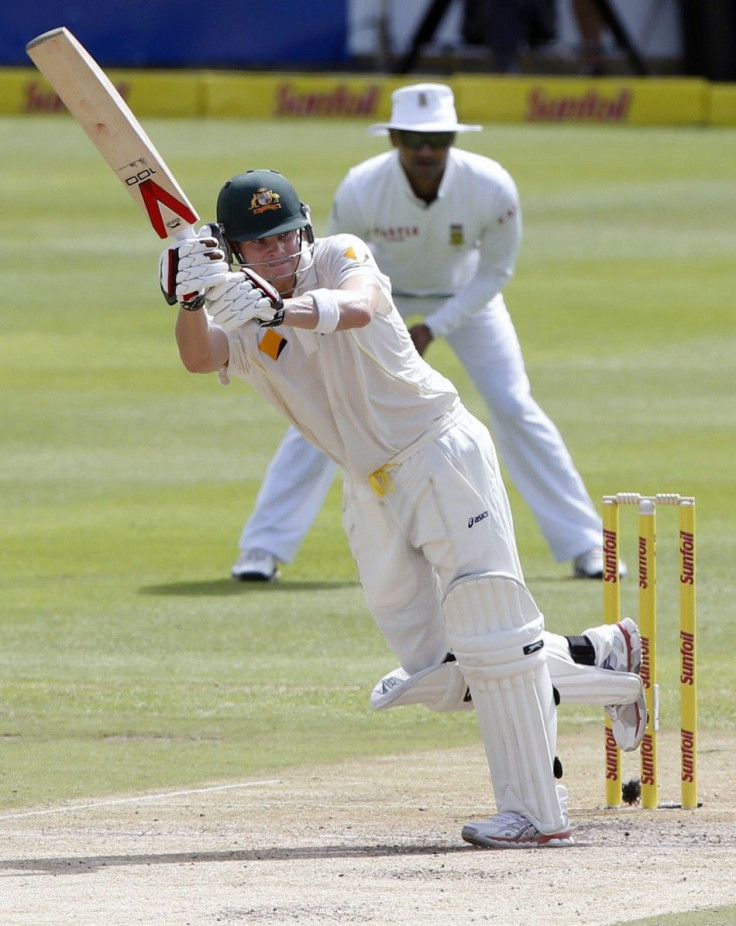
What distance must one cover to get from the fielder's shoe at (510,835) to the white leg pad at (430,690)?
404mm

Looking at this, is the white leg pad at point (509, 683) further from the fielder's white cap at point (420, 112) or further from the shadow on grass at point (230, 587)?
the fielder's white cap at point (420, 112)

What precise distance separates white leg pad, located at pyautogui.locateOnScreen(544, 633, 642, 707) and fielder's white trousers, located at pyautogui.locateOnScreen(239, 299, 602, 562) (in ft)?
11.6

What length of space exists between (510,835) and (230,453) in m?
7.18

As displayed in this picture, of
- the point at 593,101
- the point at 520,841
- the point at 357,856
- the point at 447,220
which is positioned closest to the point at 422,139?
the point at 447,220

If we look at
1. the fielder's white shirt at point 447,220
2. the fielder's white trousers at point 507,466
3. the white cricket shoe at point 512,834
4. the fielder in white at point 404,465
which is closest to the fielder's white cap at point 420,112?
the fielder's white shirt at point 447,220

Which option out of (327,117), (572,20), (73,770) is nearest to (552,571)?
(73,770)

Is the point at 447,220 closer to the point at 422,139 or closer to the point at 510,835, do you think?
the point at 422,139

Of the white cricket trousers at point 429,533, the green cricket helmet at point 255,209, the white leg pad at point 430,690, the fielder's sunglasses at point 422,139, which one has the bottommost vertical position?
the white leg pad at point 430,690

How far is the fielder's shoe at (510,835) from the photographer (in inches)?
201

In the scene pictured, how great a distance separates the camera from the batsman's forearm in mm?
5188

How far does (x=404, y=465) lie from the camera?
5289 millimetres

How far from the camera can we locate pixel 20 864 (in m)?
4.93

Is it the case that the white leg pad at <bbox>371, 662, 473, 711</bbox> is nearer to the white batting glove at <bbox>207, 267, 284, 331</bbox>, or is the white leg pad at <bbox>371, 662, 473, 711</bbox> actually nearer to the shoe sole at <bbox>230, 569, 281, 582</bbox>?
the white batting glove at <bbox>207, 267, 284, 331</bbox>

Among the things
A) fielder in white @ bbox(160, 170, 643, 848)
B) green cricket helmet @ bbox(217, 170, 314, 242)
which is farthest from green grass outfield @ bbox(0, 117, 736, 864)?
green cricket helmet @ bbox(217, 170, 314, 242)
